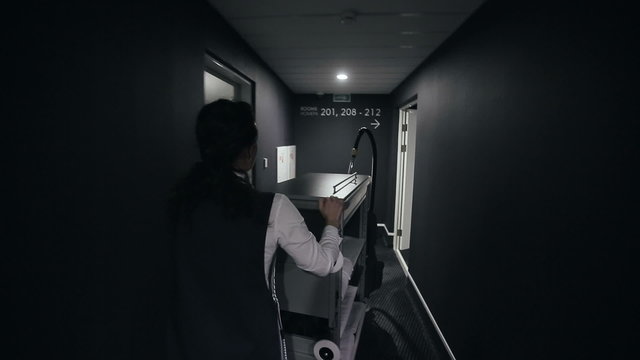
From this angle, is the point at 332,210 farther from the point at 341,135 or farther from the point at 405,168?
the point at 341,135

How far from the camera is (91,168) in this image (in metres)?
1.08

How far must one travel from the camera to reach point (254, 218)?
90 cm

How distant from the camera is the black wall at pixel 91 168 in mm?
855

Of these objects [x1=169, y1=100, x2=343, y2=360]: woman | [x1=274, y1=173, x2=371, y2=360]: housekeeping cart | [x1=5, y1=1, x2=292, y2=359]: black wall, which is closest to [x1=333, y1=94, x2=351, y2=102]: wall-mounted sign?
[x1=5, y1=1, x2=292, y2=359]: black wall

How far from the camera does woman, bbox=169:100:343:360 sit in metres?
0.90

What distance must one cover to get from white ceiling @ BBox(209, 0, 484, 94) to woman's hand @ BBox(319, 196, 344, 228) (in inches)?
52.0

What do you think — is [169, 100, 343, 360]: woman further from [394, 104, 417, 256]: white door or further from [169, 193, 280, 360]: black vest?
[394, 104, 417, 256]: white door

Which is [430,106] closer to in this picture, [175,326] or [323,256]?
[323,256]

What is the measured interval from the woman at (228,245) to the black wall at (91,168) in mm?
381

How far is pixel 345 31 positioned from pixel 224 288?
2027 mm

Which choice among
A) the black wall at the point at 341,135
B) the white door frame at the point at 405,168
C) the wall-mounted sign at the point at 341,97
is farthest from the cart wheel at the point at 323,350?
the wall-mounted sign at the point at 341,97

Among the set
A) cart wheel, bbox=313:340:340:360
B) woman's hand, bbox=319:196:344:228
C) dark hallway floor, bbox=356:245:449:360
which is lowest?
dark hallway floor, bbox=356:245:449:360

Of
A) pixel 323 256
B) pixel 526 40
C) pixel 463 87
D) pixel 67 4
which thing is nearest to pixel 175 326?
pixel 323 256

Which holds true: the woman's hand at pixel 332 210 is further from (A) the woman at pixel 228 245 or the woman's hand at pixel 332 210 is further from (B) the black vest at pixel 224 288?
(B) the black vest at pixel 224 288
